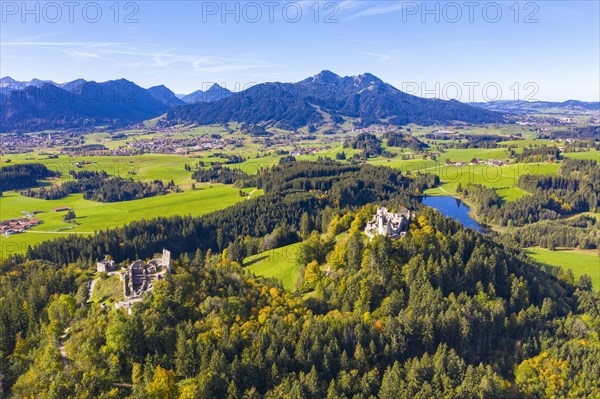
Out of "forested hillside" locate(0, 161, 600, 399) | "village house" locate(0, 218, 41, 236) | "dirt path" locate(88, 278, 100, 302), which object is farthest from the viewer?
"village house" locate(0, 218, 41, 236)

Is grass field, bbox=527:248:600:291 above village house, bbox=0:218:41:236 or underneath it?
underneath

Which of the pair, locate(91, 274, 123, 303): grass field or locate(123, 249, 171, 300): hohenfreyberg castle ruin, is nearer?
locate(123, 249, 171, 300): hohenfreyberg castle ruin

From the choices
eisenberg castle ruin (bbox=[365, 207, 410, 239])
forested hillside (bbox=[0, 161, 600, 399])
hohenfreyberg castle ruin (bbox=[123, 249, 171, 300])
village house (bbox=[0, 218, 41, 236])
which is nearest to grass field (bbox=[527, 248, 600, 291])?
forested hillside (bbox=[0, 161, 600, 399])

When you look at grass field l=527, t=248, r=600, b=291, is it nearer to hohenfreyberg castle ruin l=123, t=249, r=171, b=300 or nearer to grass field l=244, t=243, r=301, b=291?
grass field l=244, t=243, r=301, b=291

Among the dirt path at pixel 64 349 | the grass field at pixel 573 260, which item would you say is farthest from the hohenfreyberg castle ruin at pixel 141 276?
the grass field at pixel 573 260

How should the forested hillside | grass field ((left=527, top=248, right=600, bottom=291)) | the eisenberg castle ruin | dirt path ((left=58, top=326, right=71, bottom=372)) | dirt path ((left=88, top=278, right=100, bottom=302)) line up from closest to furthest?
1. the forested hillside
2. dirt path ((left=58, top=326, right=71, bottom=372))
3. dirt path ((left=88, top=278, right=100, bottom=302))
4. the eisenberg castle ruin
5. grass field ((left=527, top=248, right=600, bottom=291))

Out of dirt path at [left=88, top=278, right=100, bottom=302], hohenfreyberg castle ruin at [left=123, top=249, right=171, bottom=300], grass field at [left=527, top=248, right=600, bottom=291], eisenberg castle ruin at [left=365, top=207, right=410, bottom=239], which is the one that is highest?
eisenberg castle ruin at [left=365, top=207, right=410, bottom=239]

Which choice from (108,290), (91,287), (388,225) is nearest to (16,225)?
(91,287)

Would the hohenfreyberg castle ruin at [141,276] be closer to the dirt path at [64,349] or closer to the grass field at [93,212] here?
the dirt path at [64,349]
